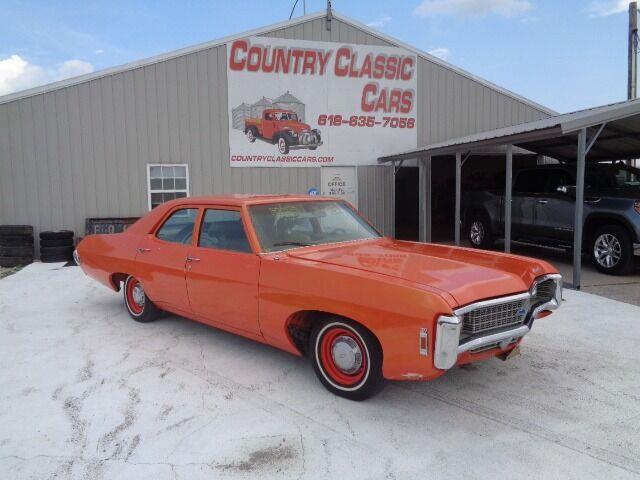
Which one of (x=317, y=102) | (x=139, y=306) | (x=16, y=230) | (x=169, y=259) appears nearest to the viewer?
(x=169, y=259)

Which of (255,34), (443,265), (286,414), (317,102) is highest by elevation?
(255,34)

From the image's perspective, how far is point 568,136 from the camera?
10.4 metres

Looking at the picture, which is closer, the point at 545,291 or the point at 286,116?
the point at 545,291

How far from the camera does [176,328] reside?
5.31 metres

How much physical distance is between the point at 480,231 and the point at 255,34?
689 centimetres

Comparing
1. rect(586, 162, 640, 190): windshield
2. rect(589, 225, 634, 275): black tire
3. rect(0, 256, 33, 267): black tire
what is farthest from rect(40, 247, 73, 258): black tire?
rect(586, 162, 640, 190): windshield

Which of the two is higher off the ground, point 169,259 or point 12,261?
point 169,259

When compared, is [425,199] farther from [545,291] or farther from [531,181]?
[545,291]

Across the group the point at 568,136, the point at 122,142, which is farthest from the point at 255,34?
the point at 568,136

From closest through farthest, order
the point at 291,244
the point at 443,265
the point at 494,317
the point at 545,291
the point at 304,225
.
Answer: the point at 494,317, the point at 443,265, the point at 545,291, the point at 291,244, the point at 304,225

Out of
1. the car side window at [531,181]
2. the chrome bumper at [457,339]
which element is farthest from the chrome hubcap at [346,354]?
the car side window at [531,181]

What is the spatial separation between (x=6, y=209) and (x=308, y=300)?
965 centimetres

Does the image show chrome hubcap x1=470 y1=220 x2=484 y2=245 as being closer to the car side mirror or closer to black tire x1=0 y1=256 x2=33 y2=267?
the car side mirror

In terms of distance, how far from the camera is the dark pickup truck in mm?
8109
